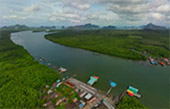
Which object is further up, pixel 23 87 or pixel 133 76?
pixel 23 87

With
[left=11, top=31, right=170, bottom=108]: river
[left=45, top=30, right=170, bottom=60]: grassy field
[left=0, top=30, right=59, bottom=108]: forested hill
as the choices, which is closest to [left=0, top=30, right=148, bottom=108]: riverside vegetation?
[left=0, top=30, right=59, bottom=108]: forested hill

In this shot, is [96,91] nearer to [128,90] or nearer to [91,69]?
[128,90]

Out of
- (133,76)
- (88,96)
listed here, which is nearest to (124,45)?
Answer: (133,76)

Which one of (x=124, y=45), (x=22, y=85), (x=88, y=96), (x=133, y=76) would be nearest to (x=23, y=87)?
(x=22, y=85)

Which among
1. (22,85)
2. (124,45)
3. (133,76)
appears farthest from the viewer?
(124,45)

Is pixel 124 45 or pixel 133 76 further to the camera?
pixel 124 45

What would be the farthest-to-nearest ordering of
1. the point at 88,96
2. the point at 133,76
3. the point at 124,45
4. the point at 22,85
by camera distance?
1. the point at 124,45
2. the point at 133,76
3. the point at 22,85
4. the point at 88,96

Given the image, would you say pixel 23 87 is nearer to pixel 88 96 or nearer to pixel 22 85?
pixel 22 85

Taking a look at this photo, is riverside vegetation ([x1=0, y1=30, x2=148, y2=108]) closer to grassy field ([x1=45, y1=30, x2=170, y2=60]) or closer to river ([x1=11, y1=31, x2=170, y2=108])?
river ([x1=11, y1=31, x2=170, y2=108])

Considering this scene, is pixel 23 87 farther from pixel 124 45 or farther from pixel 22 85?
pixel 124 45

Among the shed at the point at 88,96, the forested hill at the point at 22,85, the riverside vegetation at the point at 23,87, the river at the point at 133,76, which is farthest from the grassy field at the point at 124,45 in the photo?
Result: the forested hill at the point at 22,85

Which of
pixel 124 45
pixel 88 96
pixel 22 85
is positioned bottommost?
pixel 88 96
